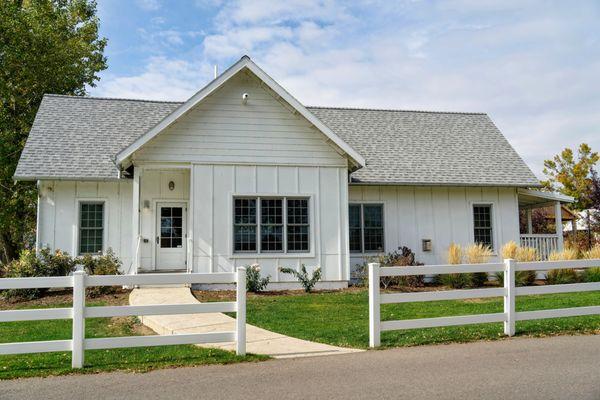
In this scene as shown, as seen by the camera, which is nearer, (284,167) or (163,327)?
(163,327)

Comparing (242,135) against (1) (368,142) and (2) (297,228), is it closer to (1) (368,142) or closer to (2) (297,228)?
(2) (297,228)

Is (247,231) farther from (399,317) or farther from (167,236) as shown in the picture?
(399,317)

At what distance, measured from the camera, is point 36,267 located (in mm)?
13820

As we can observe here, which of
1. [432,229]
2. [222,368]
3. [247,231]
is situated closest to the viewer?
[222,368]

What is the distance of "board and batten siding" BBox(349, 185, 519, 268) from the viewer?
17.5 metres

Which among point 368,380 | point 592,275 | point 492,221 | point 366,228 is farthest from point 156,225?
point 592,275

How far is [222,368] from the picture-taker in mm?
6637

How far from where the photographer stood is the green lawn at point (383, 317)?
8453 mm

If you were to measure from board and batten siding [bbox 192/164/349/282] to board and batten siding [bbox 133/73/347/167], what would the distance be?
32 cm

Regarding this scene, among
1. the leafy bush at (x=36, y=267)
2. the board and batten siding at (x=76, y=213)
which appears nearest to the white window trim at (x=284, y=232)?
the board and batten siding at (x=76, y=213)

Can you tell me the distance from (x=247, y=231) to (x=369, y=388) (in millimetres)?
9476

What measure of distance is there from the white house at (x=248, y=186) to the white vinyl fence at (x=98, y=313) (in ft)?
23.7

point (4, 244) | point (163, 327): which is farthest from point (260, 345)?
point (4, 244)

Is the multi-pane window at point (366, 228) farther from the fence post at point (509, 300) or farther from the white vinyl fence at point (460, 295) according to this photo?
the fence post at point (509, 300)
